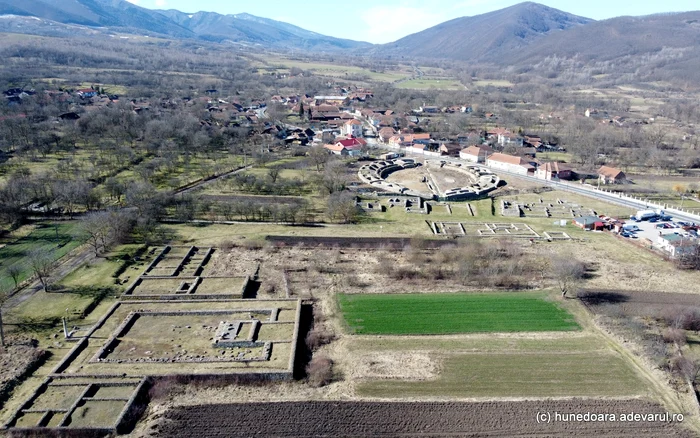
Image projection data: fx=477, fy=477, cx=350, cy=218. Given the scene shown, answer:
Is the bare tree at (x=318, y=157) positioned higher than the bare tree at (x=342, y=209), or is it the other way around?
the bare tree at (x=318, y=157)

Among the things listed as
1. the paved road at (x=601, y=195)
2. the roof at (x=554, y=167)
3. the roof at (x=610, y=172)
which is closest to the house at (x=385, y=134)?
the paved road at (x=601, y=195)

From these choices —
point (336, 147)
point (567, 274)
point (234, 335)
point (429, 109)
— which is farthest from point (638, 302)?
point (429, 109)

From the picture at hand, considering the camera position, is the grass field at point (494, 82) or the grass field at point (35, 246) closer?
the grass field at point (35, 246)

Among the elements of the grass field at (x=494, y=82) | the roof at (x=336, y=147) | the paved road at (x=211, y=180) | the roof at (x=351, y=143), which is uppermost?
the grass field at (x=494, y=82)

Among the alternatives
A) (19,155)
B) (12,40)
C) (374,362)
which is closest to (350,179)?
(374,362)

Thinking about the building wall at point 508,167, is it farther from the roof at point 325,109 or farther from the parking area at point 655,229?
the roof at point 325,109

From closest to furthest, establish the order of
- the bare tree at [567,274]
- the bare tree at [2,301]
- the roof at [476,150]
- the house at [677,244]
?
the bare tree at [2,301] < the bare tree at [567,274] < the house at [677,244] < the roof at [476,150]
